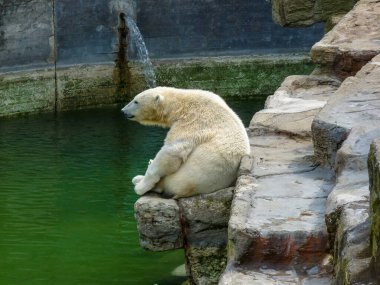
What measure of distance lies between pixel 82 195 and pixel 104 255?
1974 millimetres

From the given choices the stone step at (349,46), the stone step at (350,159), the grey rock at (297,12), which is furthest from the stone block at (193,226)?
the grey rock at (297,12)

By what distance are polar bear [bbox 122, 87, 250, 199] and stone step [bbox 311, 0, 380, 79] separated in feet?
8.84

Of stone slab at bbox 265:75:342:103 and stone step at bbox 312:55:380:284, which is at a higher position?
stone step at bbox 312:55:380:284

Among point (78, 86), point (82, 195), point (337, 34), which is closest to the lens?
point (337, 34)

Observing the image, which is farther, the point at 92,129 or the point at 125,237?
the point at 92,129

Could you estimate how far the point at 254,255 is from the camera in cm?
527

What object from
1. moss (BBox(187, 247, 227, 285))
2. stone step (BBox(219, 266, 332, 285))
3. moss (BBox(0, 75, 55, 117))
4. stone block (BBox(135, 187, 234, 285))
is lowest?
moss (BBox(0, 75, 55, 117))

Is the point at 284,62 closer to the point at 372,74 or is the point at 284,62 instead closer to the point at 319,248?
the point at 372,74

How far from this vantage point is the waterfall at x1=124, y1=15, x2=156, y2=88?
15344 mm

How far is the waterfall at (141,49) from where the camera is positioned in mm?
15344

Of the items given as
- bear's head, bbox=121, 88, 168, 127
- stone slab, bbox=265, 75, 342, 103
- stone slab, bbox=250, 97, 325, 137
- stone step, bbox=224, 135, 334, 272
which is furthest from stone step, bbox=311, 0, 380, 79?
bear's head, bbox=121, 88, 168, 127

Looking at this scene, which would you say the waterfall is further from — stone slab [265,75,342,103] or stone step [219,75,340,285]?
stone step [219,75,340,285]

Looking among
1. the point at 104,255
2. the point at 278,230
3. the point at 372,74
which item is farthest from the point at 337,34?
the point at 278,230

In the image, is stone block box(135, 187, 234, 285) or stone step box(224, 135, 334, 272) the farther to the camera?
stone block box(135, 187, 234, 285)
